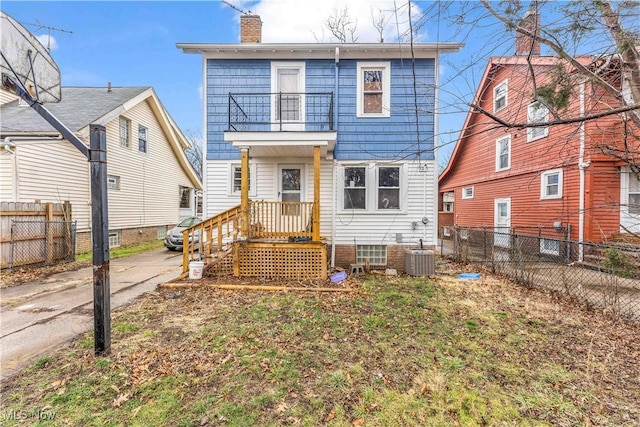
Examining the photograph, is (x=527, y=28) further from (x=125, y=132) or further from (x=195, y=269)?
(x=125, y=132)

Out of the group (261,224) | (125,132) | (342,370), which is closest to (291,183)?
(261,224)

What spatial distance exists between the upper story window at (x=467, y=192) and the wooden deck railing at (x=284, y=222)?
1150 centimetres

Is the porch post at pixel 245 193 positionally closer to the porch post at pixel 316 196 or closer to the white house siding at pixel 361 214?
the white house siding at pixel 361 214

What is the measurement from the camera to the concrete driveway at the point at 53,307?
3.81m

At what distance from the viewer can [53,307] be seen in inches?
211

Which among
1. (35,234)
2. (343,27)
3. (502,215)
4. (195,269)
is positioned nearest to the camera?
(195,269)

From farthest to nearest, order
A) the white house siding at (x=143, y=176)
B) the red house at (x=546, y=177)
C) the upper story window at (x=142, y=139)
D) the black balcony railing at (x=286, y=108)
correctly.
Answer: the upper story window at (x=142, y=139)
the white house siding at (x=143, y=176)
the black balcony railing at (x=286, y=108)
the red house at (x=546, y=177)

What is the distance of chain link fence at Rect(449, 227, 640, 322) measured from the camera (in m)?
4.79

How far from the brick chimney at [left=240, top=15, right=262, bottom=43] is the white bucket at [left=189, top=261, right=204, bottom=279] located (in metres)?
6.61

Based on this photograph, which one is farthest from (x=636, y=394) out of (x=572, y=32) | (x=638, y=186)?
(x=638, y=186)

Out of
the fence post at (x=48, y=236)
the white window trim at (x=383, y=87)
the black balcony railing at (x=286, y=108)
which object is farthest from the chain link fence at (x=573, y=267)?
the fence post at (x=48, y=236)

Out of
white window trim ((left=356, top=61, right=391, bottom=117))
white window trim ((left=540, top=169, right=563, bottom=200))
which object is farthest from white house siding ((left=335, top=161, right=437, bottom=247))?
white window trim ((left=540, top=169, right=563, bottom=200))

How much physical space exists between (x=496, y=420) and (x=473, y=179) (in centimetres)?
1454

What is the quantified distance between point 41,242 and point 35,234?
32cm
